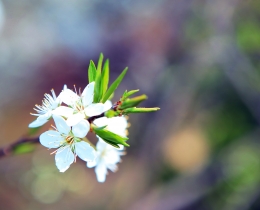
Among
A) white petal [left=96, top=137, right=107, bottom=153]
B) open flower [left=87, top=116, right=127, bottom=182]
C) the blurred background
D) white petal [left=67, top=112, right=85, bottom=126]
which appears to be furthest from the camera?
the blurred background

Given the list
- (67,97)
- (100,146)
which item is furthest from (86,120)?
(100,146)

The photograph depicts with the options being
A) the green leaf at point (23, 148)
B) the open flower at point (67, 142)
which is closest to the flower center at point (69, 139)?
the open flower at point (67, 142)

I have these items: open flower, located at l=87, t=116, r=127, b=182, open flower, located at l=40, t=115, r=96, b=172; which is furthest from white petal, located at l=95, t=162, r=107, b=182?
open flower, located at l=40, t=115, r=96, b=172

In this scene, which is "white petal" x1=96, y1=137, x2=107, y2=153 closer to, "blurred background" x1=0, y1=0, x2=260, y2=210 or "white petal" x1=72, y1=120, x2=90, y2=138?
"white petal" x1=72, y1=120, x2=90, y2=138

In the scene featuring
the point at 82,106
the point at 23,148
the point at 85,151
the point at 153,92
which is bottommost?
the point at 85,151

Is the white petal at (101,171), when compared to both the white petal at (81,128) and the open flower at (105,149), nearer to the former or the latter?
the open flower at (105,149)

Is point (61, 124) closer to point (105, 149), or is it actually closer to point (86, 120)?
point (86, 120)
